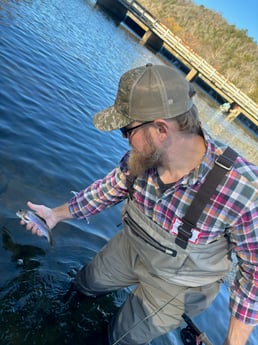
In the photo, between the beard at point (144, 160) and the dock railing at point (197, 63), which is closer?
the beard at point (144, 160)

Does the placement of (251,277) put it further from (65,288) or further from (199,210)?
(65,288)

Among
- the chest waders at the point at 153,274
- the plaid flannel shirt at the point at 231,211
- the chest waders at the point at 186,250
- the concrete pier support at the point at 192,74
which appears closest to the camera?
the plaid flannel shirt at the point at 231,211

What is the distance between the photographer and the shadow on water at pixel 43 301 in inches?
164

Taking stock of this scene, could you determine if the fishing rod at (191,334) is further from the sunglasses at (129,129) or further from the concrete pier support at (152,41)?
the concrete pier support at (152,41)

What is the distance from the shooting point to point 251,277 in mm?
3014

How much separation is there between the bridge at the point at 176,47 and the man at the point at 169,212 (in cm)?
3676

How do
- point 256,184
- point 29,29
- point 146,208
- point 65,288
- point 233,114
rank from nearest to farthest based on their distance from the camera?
point 256,184, point 146,208, point 65,288, point 29,29, point 233,114

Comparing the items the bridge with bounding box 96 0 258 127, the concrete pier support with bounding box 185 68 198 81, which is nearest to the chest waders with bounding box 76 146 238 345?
the bridge with bounding box 96 0 258 127

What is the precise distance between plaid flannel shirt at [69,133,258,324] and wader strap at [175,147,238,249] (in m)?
0.06

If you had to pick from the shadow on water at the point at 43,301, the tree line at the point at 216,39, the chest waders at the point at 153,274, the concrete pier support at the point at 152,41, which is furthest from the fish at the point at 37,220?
the tree line at the point at 216,39

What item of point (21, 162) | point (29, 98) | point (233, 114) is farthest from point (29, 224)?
point (233, 114)

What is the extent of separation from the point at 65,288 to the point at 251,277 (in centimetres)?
288

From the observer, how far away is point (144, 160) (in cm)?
327

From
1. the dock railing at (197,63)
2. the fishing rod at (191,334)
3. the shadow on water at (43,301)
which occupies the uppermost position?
the fishing rod at (191,334)
